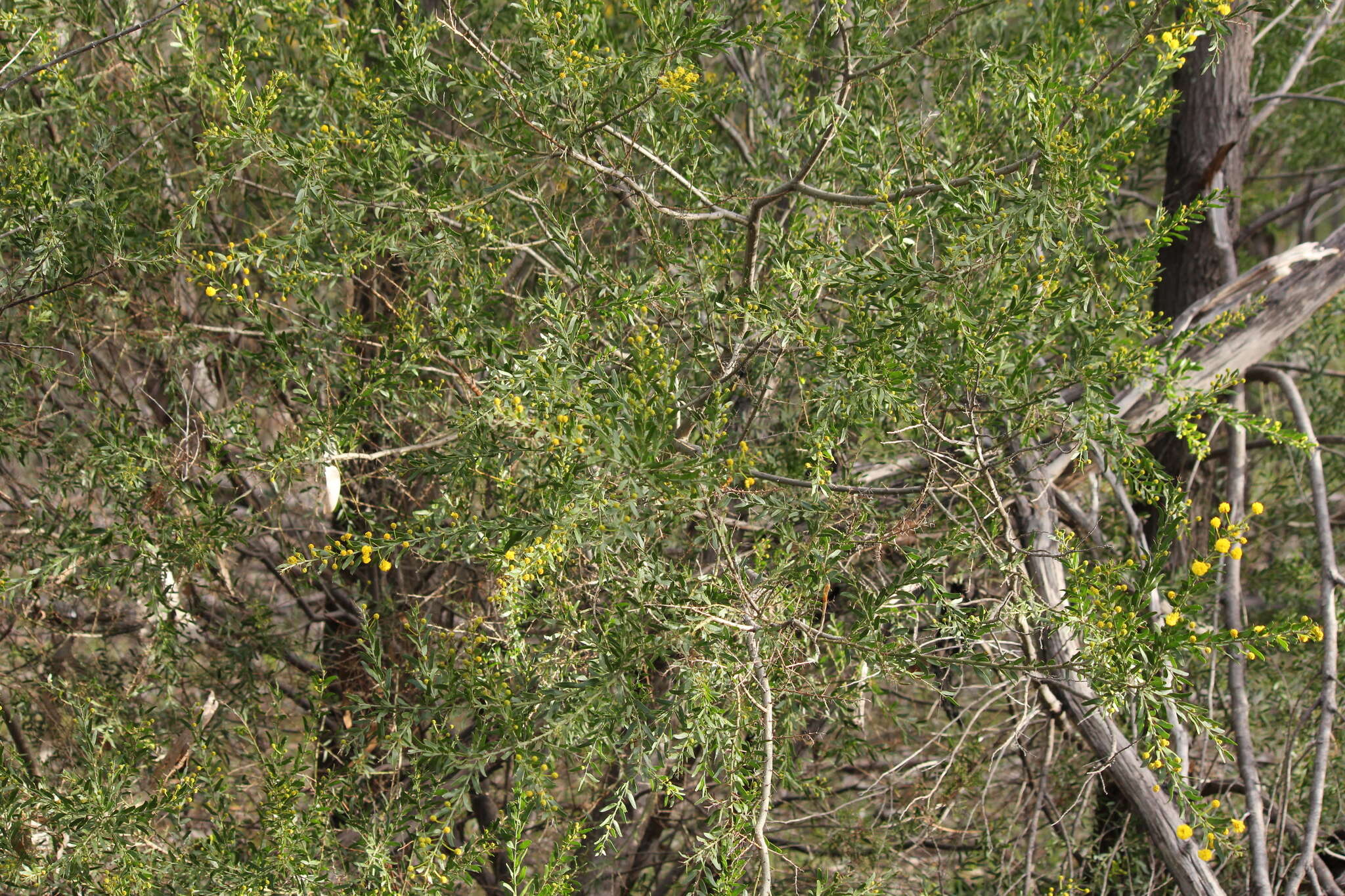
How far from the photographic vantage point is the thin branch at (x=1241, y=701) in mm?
2928

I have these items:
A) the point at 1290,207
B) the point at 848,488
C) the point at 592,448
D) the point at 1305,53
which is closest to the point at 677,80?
the point at 592,448

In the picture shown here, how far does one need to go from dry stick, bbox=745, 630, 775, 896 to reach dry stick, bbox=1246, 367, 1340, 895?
1642 millimetres

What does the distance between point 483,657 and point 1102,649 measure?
4.53 ft

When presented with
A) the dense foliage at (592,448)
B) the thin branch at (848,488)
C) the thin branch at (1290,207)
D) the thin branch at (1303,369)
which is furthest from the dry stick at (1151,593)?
the thin branch at (1290,207)

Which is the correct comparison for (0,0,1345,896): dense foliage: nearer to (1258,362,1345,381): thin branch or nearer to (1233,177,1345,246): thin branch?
(1258,362,1345,381): thin branch

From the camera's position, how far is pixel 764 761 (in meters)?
2.33

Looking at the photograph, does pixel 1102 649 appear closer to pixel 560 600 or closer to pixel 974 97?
pixel 560 600

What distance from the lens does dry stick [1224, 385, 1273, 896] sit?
2.93m

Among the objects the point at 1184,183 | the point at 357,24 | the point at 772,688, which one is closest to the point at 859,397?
the point at 772,688

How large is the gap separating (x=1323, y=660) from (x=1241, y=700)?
264 millimetres

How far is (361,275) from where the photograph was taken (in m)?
3.98

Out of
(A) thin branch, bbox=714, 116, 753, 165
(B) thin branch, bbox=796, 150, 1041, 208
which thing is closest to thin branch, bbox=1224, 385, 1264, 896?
(B) thin branch, bbox=796, 150, 1041, 208

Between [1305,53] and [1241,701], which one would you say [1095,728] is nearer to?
[1241,701]

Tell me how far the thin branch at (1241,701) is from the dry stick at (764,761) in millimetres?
1139
